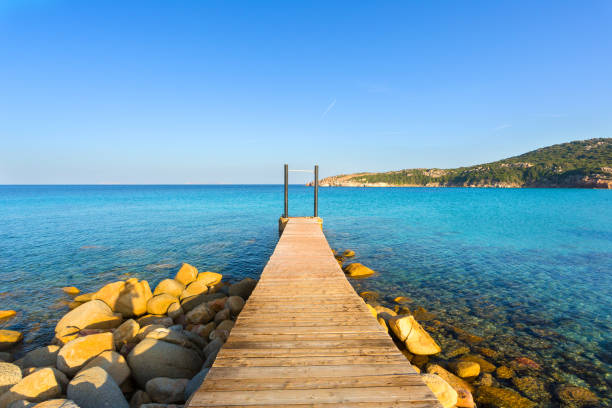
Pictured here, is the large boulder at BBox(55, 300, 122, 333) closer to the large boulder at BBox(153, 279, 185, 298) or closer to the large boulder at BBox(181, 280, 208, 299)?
the large boulder at BBox(153, 279, 185, 298)

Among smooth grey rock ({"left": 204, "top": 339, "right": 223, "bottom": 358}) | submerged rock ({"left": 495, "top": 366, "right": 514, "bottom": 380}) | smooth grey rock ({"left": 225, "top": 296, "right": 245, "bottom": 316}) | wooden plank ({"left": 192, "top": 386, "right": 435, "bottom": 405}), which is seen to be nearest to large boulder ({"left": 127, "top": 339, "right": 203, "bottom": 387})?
smooth grey rock ({"left": 204, "top": 339, "right": 223, "bottom": 358})

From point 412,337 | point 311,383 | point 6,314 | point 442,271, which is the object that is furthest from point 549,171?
point 6,314

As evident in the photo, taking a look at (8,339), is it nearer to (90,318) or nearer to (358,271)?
(90,318)

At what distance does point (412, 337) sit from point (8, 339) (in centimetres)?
1021

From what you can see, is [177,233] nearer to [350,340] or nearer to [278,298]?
[278,298]

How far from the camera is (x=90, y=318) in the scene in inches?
279

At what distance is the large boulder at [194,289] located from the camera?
8.99 metres

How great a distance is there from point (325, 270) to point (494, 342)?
15.1 ft

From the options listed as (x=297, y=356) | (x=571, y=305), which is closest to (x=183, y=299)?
(x=297, y=356)

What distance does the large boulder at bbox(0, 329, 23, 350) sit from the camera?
663 cm

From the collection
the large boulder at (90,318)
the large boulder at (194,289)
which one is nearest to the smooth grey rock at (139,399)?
the large boulder at (90,318)

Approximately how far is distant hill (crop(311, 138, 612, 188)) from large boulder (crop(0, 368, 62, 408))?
5699 inches

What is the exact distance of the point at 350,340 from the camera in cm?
408

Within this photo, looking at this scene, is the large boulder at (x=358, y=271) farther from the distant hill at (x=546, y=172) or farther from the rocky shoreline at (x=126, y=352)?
the distant hill at (x=546, y=172)
